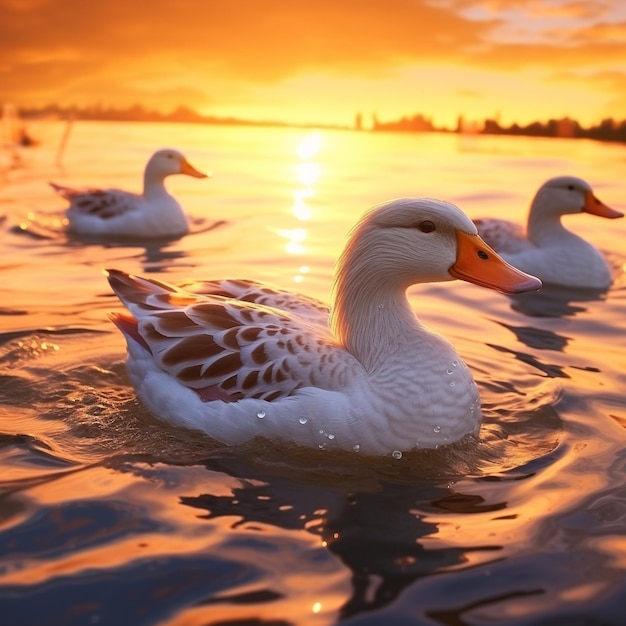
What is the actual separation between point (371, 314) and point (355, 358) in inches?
10.8

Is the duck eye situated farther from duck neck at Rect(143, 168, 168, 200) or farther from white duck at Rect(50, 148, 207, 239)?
duck neck at Rect(143, 168, 168, 200)

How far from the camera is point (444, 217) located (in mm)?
4703

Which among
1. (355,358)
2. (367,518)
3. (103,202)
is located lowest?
(367,518)

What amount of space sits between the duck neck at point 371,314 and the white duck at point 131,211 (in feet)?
25.4

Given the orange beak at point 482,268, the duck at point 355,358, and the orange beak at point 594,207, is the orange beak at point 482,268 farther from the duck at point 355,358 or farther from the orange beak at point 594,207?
the orange beak at point 594,207

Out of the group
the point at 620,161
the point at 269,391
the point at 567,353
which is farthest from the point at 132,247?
the point at 620,161

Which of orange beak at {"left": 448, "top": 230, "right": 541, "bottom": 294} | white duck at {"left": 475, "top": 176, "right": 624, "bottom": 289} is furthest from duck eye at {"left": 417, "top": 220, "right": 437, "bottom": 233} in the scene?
white duck at {"left": 475, "top": 176, "right": 624, "bottom": 289}

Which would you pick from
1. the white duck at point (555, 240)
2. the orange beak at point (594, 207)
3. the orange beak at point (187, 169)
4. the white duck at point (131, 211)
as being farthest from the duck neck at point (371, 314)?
the orange beak at point (187, 169)

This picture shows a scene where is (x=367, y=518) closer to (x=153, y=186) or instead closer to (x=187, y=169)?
(x=153, y=186)

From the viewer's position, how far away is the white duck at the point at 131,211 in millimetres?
12141

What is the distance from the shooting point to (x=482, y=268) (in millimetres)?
4754

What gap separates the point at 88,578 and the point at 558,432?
9.95 ft

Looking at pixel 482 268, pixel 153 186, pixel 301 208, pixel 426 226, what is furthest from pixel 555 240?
pixel 301 208

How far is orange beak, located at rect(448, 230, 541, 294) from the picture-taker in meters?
4.73
